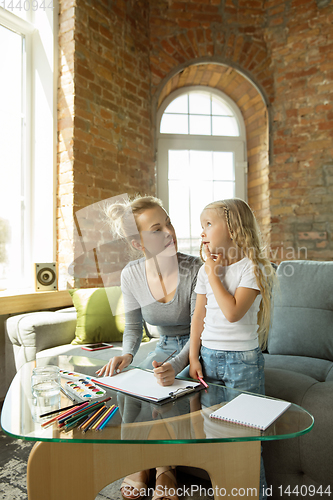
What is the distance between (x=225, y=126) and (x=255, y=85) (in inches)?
20.2

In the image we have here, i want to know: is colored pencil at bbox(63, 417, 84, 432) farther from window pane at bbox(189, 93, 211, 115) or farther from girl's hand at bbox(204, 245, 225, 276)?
window pane at bbox(189, 93, 211, 115)

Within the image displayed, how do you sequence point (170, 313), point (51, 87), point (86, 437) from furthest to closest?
1. point (51, 87)
2. point (170, 313)
3. point (86, 437)

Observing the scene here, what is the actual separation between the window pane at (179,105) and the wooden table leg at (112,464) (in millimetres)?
3642

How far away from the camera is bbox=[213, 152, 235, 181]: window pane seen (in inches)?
161

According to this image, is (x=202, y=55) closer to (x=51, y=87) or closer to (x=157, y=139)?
(x=157, y=139)

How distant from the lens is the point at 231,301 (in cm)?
127

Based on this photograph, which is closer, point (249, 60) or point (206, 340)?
point (206, 340)

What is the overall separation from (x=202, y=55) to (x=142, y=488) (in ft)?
12.4

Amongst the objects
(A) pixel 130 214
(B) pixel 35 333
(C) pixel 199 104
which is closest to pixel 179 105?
(C) pixel 199 104

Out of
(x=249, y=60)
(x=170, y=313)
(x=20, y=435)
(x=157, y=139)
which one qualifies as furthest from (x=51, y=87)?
(x=20, y=435)

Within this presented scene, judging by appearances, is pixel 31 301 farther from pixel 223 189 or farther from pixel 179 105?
pixel 179 105

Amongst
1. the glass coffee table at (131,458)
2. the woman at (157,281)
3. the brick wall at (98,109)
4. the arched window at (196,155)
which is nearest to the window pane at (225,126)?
the arched window at (196,155)

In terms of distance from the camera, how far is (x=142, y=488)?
1437mm

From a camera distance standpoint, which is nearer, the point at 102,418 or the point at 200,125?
the point at 102,418
